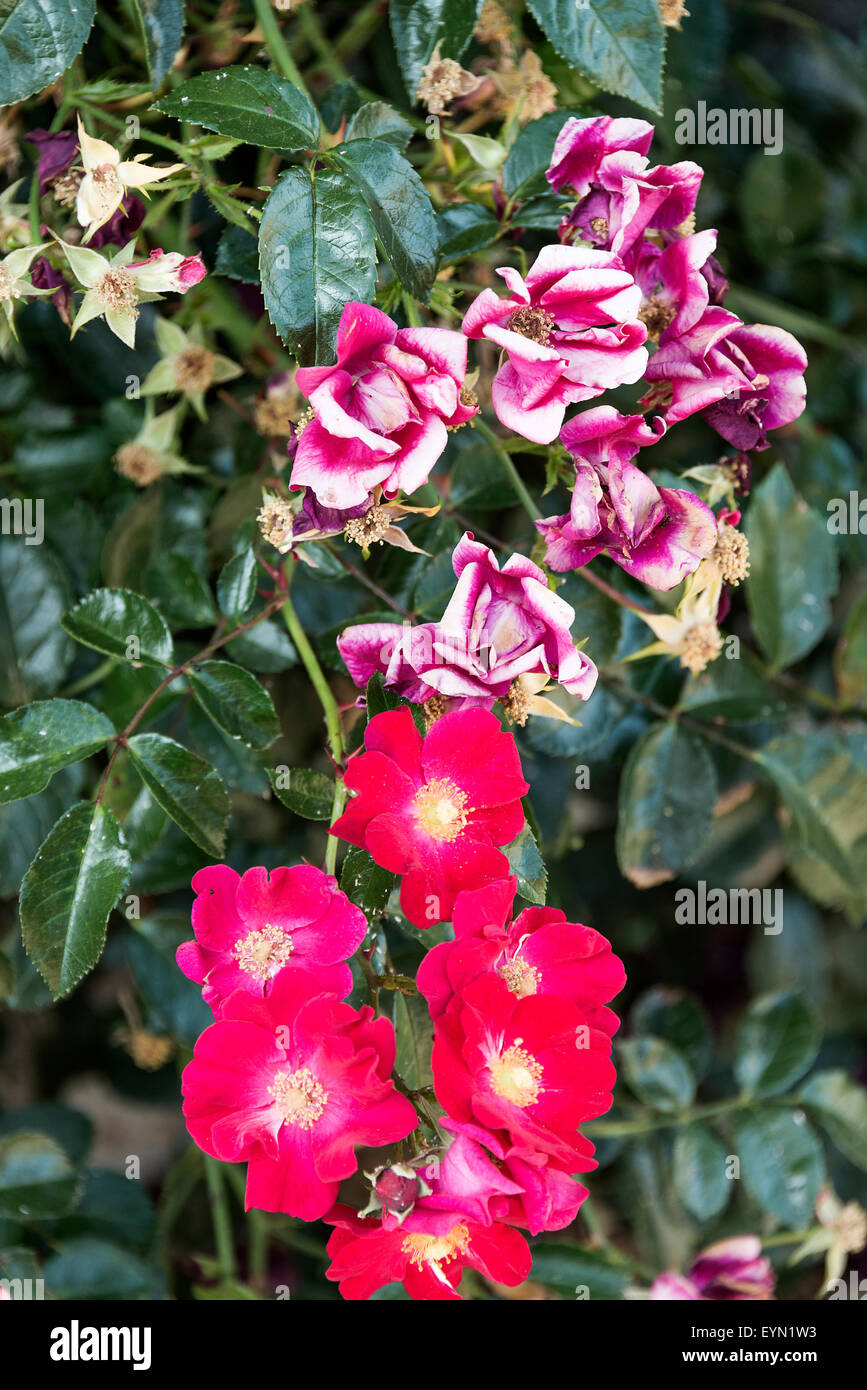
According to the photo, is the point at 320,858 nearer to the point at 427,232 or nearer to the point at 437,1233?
the point at 437,1233

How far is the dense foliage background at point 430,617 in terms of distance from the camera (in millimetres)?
726

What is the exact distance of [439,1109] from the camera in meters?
0.62

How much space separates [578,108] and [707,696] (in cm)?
48

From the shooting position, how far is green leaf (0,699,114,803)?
2.24 ft

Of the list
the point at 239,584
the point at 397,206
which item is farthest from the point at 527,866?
the point at 397,206

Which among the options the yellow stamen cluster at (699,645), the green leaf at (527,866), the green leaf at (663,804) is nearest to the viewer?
the green leaf at (527,866)

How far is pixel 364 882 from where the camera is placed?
0.62m

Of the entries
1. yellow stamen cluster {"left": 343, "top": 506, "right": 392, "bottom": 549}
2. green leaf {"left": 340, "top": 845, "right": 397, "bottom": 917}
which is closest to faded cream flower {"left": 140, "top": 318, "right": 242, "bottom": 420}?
yellow stamen cluster {"left": 343, "top": 506, "right": 392, "bottom": 549}

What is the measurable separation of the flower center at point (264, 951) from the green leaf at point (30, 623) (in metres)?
0.40

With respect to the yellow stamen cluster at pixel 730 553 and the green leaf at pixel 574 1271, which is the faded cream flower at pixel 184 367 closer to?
the yellow stamen cluster at pixel 730 553

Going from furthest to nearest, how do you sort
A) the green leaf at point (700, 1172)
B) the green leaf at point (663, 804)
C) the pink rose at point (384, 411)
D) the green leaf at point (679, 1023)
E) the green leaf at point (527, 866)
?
the green leaf at point (679, 1023) < the green leaf at point (700, 1172) < the green leaf at point (663, 804) < the green leaf at point (527, 866) < the pink rose at point (384, 411)

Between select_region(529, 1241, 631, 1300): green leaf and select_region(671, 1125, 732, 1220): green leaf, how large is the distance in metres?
0.11

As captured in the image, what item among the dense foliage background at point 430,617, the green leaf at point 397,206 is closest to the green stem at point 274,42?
the dense foliage background at point 430,617

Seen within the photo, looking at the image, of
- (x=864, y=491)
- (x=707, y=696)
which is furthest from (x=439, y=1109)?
(x=864, y=491)
